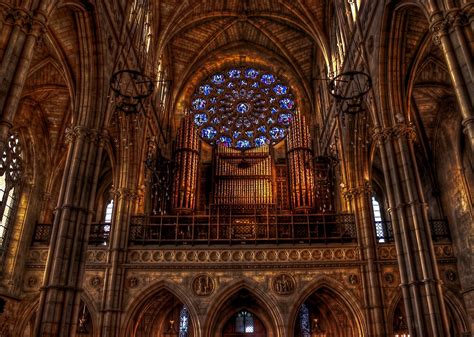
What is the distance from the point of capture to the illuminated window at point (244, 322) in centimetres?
2255

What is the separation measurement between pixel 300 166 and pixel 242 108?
760cm

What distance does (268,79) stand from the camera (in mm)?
31172

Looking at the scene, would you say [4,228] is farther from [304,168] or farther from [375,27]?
[375,27]

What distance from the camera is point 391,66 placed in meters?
15.5

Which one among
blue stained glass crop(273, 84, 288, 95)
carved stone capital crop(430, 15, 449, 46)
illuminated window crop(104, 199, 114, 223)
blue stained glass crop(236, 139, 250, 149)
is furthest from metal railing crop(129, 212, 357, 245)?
blue stained glass crop(273, 84, 288, 95)

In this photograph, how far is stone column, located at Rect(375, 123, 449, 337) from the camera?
12297mm

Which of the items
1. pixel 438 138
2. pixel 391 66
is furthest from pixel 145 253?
pixel 438 138

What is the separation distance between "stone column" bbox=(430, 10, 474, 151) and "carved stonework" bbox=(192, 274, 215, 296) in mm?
12724

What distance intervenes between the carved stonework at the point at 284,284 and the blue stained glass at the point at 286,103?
14.9 m

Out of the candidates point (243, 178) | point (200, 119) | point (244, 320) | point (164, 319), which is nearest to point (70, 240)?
point (164, 319)

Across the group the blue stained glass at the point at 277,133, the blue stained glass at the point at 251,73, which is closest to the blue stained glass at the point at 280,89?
the blue stained glass at the point at 251,73

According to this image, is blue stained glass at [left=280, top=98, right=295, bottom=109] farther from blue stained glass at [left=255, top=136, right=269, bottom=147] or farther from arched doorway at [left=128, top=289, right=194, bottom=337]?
arched doorway at [left=128, top=289, right=194, bottom=337]

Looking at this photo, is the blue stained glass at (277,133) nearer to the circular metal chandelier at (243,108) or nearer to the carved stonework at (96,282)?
the circular metal chandelier at (243,108)

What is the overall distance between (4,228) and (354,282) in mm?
16716
